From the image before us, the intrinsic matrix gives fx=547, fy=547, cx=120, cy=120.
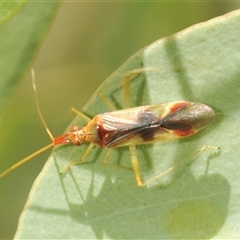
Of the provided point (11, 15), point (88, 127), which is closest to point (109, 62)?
point (88, 127)

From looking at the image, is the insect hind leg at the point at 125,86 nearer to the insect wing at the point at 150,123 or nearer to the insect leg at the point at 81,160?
the insect wing at the point at 150,123

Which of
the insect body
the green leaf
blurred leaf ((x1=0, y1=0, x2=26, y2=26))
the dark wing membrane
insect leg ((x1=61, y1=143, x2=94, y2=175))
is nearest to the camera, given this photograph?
blurred leaf ((x1=0, y1=0, x2=26, y2=26))

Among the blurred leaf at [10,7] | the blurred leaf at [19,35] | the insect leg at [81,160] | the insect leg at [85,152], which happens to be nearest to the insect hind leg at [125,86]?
the insect leg at [85,152]

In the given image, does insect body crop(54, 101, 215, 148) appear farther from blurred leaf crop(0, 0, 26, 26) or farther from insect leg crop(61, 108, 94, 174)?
blurred leaf crop(0, 0, 26, 26)

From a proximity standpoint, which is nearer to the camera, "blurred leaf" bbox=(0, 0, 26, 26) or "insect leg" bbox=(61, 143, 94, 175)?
"blurred leaf" bbox=(0, 0, 26, 26)

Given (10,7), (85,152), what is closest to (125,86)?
(85,152)

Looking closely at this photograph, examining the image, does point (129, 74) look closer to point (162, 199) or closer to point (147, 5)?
point (162, 199)

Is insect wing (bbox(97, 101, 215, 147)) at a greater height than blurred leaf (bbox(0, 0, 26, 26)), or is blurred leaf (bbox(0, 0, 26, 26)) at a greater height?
blurred leaf (bbox(0, 0, 26, 26))

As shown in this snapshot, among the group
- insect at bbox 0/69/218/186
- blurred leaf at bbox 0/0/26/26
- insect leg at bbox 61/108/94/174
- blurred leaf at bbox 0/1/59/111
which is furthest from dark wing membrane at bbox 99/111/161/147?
blurred leaf at bbox 0/0/26/26
